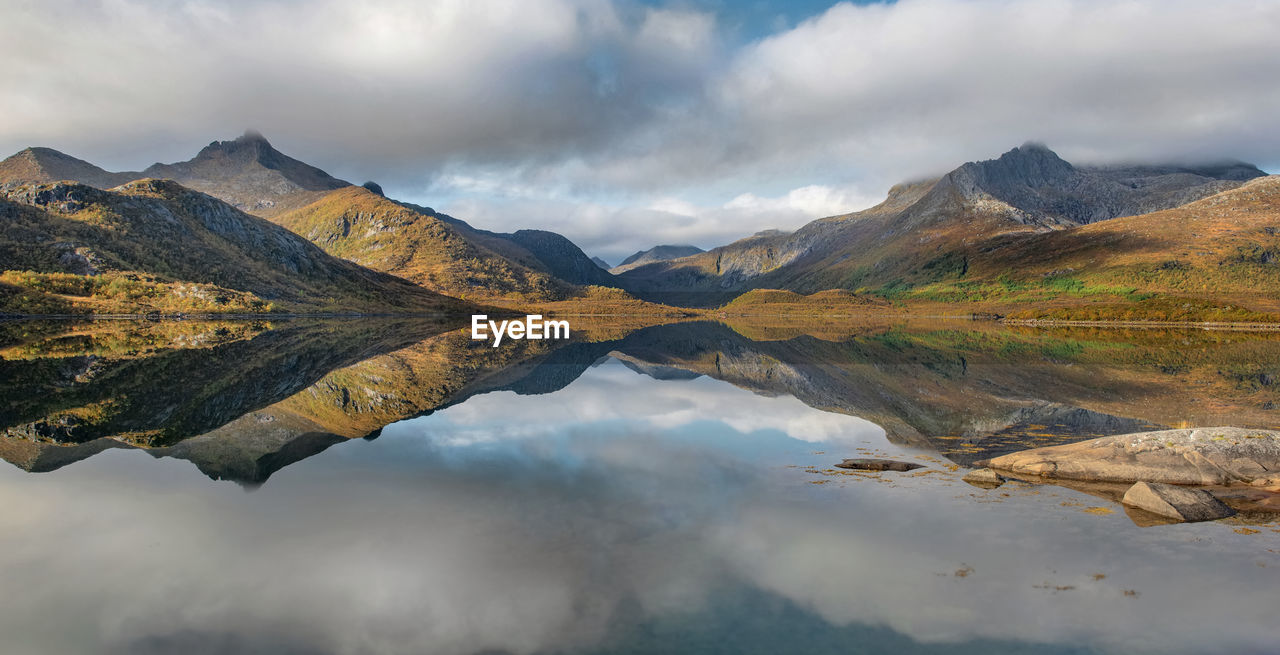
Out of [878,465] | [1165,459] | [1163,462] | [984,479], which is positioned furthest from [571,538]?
[1165,459]

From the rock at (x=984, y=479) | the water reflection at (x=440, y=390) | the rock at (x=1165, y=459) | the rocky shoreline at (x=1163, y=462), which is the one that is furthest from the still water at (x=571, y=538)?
the rock at (x=1165, y=459)

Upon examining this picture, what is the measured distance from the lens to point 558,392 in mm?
35156

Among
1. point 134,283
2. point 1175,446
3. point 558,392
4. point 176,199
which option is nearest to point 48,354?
point 558,392

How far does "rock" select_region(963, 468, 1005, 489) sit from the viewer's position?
56.8 ft

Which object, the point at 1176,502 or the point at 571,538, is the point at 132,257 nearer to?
the point at 571,538

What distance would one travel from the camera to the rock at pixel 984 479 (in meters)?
17.3

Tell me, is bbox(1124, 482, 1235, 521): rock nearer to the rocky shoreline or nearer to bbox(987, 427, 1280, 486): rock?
the rocky shoreline

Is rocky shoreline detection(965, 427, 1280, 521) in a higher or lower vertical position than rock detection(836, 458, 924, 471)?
higher

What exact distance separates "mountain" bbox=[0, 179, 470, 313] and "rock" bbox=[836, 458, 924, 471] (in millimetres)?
147478

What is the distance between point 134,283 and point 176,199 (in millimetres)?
73452

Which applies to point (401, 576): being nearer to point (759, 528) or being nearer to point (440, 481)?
point (440, 481)

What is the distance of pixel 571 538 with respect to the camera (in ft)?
40.3

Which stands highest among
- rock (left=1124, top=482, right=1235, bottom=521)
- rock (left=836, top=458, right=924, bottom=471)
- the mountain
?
the mountain

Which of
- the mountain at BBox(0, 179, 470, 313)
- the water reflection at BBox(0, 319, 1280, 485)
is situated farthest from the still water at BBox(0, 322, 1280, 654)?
the mountain at BBox(0, 179, 470, 313)
